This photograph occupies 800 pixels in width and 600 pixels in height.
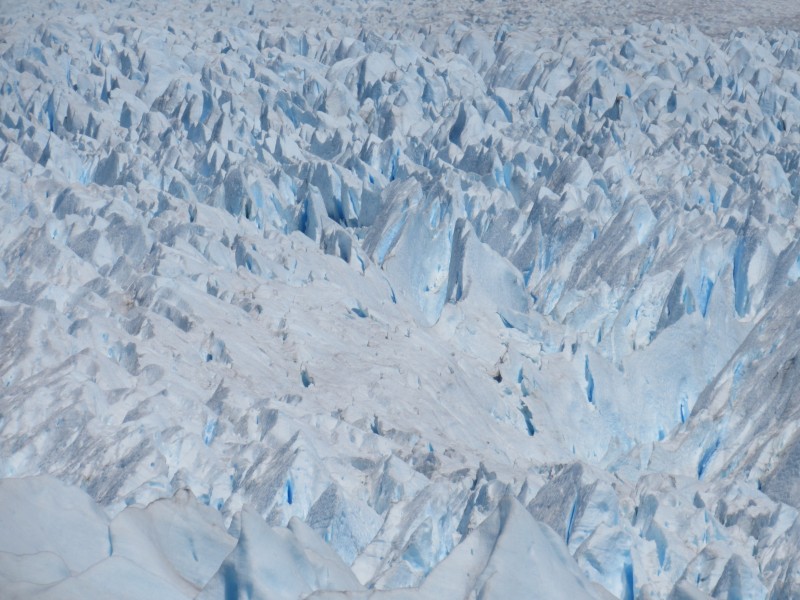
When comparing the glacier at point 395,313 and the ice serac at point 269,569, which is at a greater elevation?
the ice serac at point 269,569

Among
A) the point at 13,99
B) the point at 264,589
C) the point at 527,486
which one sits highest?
the point at 264,589

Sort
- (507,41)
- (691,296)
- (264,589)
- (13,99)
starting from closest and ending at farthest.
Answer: (264,589) < (691,296) < (13,99) < (507,41)

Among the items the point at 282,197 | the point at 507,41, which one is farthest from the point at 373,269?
the point at 507,41

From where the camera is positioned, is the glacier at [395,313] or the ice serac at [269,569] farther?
the glacier at [395,313]

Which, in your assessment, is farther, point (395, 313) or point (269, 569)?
point (395, 313)

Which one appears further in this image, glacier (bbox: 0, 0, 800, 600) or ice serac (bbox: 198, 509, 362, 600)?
glacier (bbox: 0, 0, 800, 600)

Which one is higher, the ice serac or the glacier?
the ice serac

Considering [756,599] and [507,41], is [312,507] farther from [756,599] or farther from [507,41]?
[507,41]

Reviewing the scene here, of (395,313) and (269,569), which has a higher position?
(269,569)
